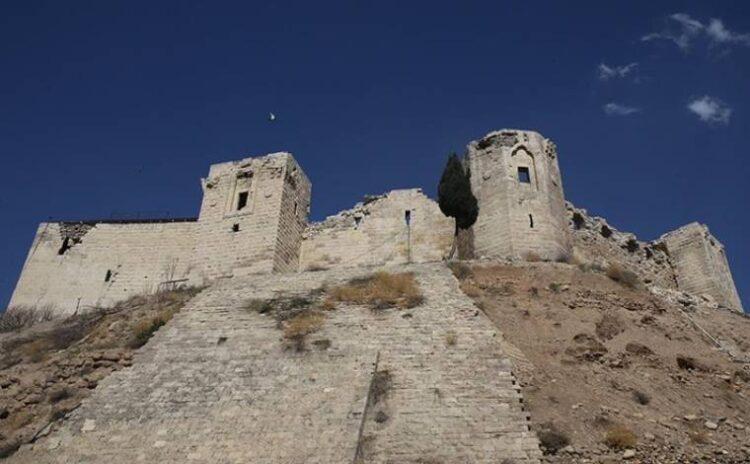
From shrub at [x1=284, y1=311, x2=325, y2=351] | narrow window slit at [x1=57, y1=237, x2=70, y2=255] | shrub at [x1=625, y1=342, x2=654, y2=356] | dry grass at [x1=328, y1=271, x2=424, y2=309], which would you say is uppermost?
narrow window slit at [x1=57, y1=237, x2=70, y2=255]

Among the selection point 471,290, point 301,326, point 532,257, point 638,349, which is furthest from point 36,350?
point 638,349

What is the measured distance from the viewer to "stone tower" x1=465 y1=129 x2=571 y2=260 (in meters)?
20.1

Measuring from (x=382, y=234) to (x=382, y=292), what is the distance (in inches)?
365

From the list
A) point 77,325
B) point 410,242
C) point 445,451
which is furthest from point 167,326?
point 410,242

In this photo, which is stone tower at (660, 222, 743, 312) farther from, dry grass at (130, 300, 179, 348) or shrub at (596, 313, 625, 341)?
dry grass at (130, 300, 179, 348)

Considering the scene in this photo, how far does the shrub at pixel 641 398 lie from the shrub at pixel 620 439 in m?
1.44

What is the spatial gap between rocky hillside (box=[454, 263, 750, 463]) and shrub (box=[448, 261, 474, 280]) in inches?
2.1

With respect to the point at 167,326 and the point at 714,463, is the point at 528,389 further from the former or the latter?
the point at 167,326

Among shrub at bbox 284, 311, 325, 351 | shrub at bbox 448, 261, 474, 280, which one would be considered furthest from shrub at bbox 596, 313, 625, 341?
shrub at bbox 284, 311, 325, 351

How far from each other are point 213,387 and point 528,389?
620 cm

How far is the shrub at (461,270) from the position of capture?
17594 mm

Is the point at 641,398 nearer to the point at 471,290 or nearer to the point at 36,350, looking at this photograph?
the point at 471,290

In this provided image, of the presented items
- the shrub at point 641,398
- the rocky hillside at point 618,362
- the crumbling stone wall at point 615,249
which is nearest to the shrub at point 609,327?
the rocky hillside at point 618,362

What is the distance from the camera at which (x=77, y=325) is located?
18.2 metres
